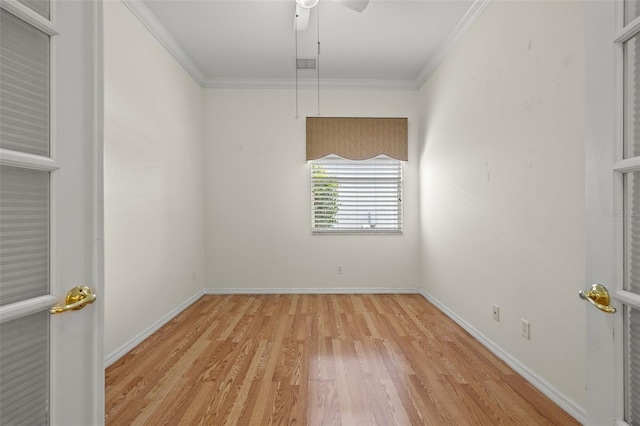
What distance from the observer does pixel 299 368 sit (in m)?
2.36

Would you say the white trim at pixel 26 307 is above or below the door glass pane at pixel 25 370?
above

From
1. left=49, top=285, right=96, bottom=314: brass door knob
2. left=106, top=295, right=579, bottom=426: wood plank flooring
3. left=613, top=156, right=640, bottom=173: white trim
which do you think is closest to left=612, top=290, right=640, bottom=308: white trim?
left=613, top=156, right=640, bottom=173: white trim

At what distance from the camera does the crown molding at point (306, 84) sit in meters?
4.52

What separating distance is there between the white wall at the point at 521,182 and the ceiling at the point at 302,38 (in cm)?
47

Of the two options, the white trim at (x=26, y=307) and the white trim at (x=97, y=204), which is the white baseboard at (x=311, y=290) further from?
the white trim at (x=26, y=307)

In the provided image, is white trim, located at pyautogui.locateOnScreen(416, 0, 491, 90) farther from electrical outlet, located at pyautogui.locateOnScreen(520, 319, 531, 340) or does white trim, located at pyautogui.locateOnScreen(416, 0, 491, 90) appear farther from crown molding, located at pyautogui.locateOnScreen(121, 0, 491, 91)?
electrical outlet, located at pyautogui.locateOnScreen(520, 319, 531, 340)

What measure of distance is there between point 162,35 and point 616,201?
3783 millimetres

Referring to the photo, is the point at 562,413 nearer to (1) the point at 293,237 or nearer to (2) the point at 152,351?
(2) the point at 152,351

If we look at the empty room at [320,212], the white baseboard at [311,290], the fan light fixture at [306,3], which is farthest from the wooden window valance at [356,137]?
the fan light fixture at [306,3]

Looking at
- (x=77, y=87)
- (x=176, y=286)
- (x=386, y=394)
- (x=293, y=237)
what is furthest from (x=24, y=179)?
(x=293, y=237)

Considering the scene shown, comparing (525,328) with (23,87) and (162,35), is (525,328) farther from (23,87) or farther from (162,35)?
(162,35)

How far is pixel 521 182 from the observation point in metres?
2.29

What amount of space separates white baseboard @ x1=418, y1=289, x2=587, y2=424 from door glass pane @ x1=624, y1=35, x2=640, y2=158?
5.10 ft

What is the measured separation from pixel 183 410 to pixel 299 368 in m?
0.79
